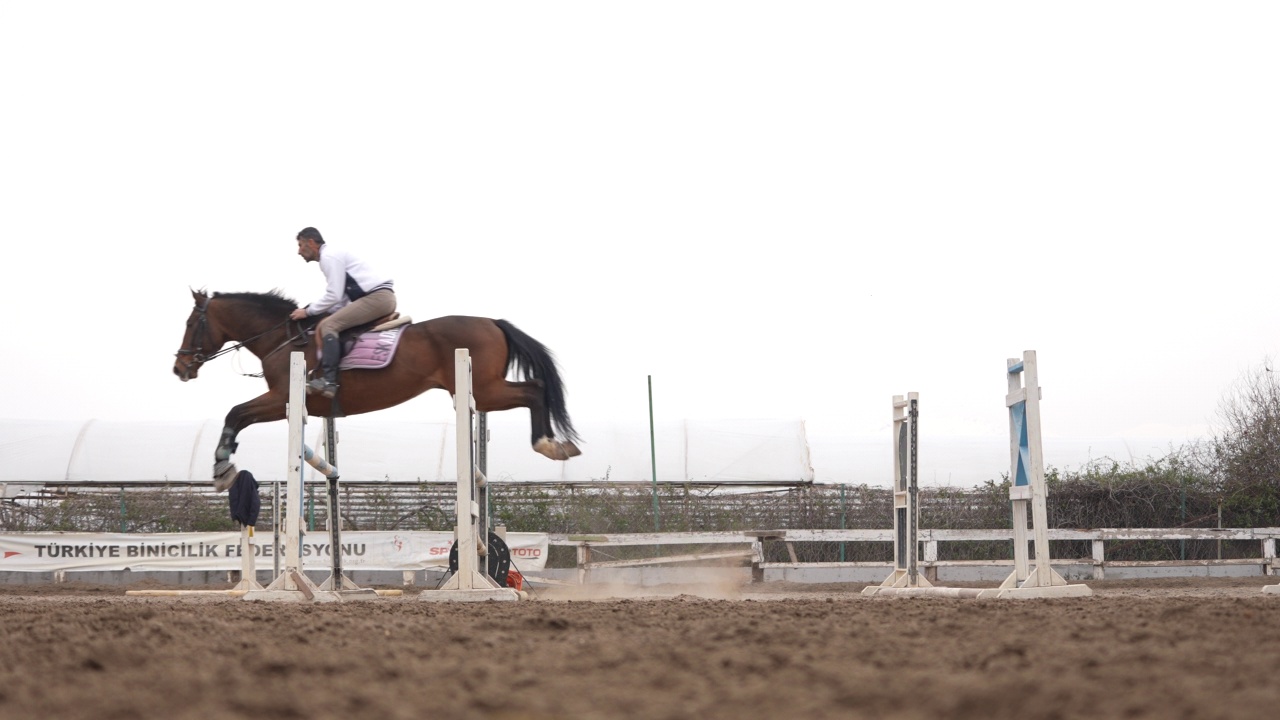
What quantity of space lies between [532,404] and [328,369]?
4.72ft

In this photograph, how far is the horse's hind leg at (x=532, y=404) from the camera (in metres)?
8.21

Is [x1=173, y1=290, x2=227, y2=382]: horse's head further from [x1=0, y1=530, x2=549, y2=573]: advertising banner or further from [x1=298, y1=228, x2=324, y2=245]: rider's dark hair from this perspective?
[x1=0, y1=530, x2=549, y2=573]: advertising banner

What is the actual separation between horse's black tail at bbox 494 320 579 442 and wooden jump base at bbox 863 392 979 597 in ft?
7.55

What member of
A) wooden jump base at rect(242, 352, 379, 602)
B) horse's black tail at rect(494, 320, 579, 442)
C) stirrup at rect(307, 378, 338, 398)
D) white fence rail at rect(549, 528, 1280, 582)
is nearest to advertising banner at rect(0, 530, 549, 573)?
white fence rail at rect(549, 528, 1280, 582)

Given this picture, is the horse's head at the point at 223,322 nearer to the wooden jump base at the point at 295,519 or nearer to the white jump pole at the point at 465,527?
the wooden jump base at the point at 295,519

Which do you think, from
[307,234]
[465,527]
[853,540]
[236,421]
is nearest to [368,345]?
[307,234]

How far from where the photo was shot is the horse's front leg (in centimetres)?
784

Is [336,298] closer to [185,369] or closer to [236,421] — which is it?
[236,421]

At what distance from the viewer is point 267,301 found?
891 centimetres

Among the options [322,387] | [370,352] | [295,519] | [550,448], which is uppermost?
[370,352]

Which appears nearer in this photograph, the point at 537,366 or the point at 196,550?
the point at 537,366

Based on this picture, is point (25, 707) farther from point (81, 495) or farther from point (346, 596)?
point (81, 495)

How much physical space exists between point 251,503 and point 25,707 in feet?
21.0

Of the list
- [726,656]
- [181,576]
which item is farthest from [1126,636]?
[181,576]
